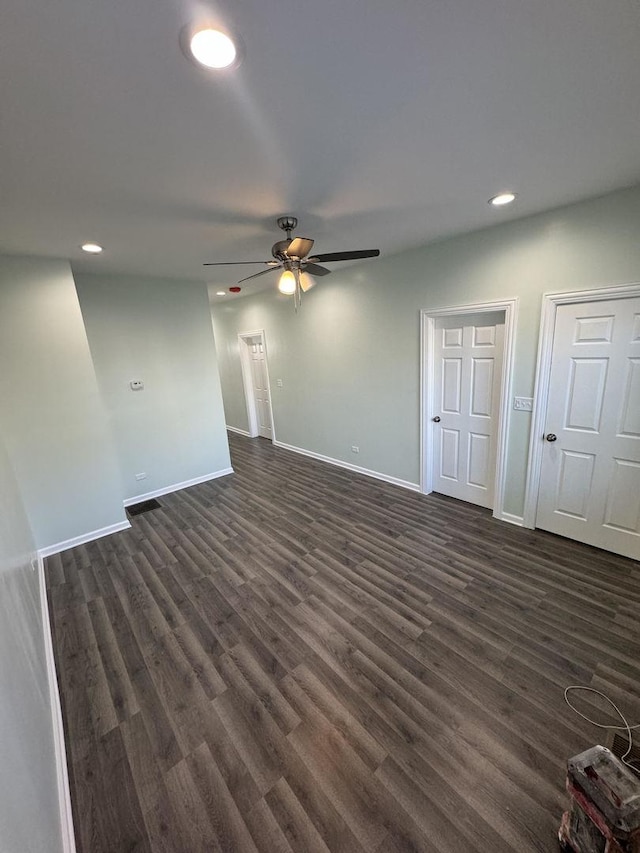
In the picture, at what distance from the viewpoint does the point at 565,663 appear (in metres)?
1.84

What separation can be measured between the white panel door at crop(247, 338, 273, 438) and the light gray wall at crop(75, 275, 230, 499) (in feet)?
5.18

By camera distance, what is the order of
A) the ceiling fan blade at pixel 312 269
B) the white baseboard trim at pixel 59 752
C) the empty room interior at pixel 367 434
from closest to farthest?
the empty room interior at pixel 367 434 → the white baseboard trim at pixel 59 752 → the ceiling fan blade at pixel 312 269

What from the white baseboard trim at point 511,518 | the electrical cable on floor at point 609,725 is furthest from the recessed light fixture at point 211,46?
the white baseboard trim at point 511,518

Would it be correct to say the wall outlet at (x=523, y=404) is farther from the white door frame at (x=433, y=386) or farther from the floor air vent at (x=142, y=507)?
the floor air vent at (x=142, y=507)

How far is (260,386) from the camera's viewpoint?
6.46 m

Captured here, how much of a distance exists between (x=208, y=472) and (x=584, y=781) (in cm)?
451

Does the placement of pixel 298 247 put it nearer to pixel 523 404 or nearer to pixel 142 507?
pixel 523 404

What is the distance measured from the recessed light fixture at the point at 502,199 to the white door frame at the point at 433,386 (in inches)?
31.3

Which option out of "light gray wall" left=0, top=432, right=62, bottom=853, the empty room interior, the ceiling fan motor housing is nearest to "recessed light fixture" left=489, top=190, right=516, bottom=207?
the empty room interior

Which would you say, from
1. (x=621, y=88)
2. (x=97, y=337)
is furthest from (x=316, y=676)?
(x=97, y=337)

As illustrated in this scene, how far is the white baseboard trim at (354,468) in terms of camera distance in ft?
13.3

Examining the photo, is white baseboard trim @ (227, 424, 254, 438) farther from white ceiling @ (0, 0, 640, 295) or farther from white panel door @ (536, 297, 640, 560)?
white panel door @ (536, 297, 640, 560)

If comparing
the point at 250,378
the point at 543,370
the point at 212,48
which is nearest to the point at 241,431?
the point at 250,378

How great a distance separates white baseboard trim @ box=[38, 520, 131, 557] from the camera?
3.19 meters
